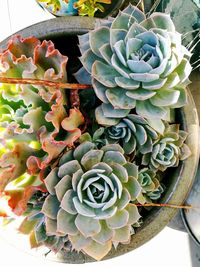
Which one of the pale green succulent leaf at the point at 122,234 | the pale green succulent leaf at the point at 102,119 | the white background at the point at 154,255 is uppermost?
the pale green succulent leaf at the point at 102,119

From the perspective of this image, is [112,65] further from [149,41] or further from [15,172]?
[15,172]

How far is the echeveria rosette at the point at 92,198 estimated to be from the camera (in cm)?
67

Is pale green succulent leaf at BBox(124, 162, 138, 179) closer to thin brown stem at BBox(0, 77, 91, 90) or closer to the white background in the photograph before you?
thin brown stem at BBox(0, 77, 91, 90)

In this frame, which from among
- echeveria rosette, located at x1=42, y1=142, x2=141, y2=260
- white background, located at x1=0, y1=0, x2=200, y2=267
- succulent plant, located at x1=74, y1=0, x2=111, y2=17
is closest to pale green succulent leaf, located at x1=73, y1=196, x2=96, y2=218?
echeveria rosette, located at x1=42, y1=142, x2=141, y2=260

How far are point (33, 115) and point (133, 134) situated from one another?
0.16m

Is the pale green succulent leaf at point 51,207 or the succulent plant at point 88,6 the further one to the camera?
the succulent plant at point 88,6

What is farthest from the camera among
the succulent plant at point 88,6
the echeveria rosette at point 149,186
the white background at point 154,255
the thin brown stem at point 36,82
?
the white background at point 154,255

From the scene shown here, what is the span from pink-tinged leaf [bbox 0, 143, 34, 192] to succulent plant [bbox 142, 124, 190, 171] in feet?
0.62

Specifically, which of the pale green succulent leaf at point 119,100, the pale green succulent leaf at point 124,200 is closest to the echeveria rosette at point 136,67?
the pale green succulent leaf at point 119,100

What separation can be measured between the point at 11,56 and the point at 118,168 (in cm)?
22

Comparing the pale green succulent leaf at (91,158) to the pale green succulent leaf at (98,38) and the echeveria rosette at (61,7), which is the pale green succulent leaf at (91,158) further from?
the echeveria rosette at (61,7)

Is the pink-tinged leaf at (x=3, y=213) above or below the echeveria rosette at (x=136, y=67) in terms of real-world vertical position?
below

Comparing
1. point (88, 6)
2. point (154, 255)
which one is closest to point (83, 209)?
point (88, 6)

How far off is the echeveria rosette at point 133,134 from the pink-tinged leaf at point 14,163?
0.13 m
